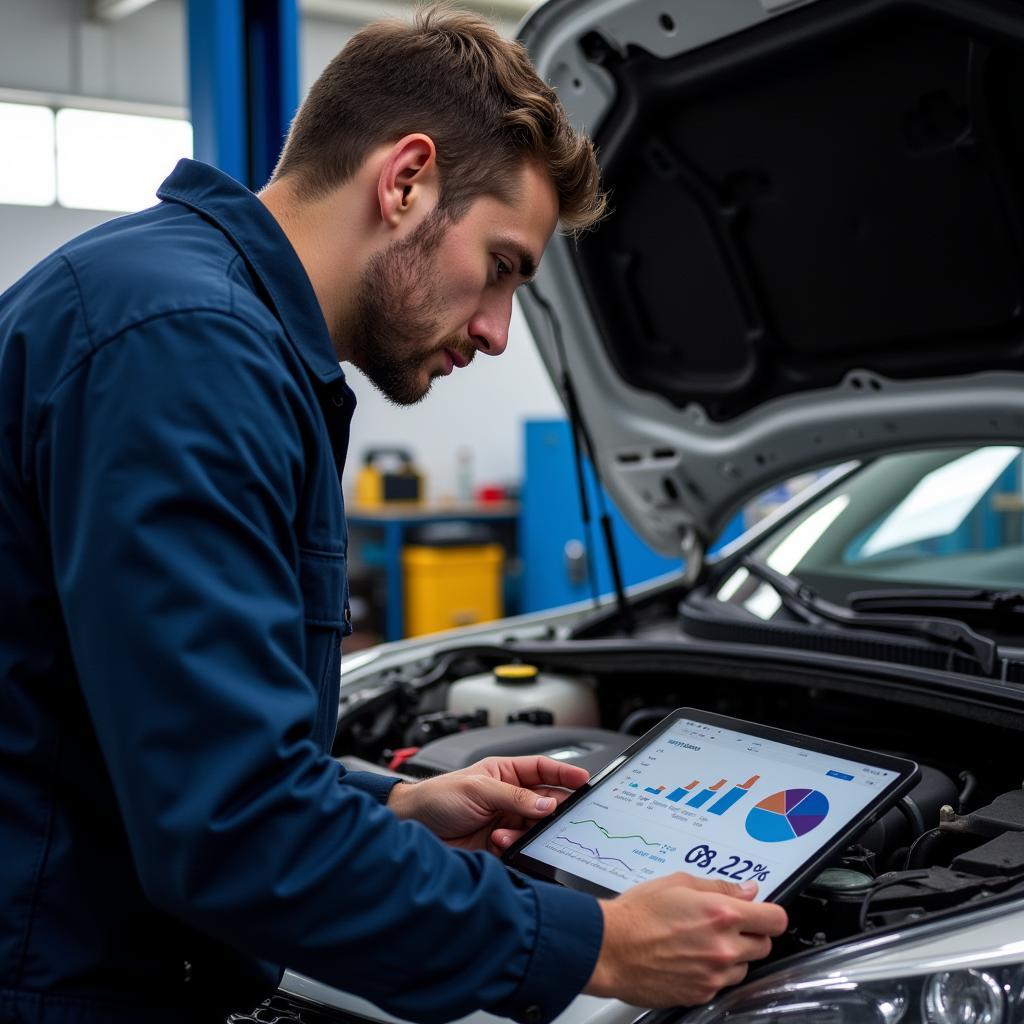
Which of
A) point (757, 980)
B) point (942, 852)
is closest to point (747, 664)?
point (942, 852)

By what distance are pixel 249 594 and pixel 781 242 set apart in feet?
4.94

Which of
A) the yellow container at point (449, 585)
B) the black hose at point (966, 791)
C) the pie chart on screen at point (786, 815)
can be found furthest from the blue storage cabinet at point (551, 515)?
the pie chart on screen at point (786, 815)

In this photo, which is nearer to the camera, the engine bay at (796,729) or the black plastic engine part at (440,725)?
the engine bay at (796,729)

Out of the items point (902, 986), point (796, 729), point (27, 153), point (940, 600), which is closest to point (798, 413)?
point (940, 600)

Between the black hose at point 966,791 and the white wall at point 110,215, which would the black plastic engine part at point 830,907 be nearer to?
the black hose at point 966,791

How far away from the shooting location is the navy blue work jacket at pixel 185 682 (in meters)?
0.86

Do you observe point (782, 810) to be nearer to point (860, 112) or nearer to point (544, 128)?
point (544, 128)

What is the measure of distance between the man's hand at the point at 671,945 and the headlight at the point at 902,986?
7 centimetres

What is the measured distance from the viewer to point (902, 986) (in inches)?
41.5

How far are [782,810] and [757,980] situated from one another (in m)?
0.23

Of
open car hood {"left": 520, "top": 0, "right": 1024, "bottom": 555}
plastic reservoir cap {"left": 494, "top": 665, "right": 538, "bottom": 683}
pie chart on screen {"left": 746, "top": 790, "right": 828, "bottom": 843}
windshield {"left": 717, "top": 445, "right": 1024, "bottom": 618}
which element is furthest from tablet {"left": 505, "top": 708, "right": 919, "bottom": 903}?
open car hood {"left": 520, "top": 0, "right": 1024, "bottom": 555}

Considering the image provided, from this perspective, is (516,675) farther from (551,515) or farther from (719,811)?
(551,515)

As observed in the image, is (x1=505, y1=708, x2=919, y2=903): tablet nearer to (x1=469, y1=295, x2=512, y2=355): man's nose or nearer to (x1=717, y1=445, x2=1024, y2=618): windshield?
(x1=469, y1=295, x2=512, y2=355): man's nose

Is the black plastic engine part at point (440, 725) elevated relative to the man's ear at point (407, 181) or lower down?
lower down
